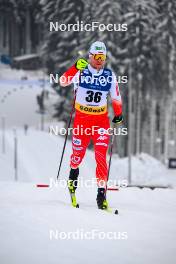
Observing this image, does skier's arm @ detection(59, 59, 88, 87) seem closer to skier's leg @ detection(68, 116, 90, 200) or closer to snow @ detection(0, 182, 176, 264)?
skier's leg @ detection(68, 116, 90, 200)

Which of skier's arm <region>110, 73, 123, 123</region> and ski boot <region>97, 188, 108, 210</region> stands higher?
skier's arm <region>110, 73, 123, 123</region>

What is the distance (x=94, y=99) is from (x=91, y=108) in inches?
5.1

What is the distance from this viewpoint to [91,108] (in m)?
6.92

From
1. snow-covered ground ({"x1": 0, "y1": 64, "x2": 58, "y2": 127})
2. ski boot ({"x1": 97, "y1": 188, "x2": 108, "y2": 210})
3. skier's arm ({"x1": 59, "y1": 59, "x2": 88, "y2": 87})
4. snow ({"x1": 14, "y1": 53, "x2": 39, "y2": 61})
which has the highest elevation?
skier's arm ({"x1": 59, "y1": 59, "x2": 88, "y2": 87})

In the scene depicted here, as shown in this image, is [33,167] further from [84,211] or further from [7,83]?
[7,83]

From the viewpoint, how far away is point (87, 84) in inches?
271

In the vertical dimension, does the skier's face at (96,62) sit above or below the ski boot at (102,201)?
above

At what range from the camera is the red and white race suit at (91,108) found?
6895 millimetres

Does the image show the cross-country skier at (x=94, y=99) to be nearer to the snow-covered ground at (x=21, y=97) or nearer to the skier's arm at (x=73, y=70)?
the skier's arm at (x=73, y=70)

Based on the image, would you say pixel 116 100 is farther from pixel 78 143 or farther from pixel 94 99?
pixel 78 143

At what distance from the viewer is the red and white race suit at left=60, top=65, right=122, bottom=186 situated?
22.6ft

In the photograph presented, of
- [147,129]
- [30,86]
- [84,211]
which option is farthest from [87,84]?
[30,86]

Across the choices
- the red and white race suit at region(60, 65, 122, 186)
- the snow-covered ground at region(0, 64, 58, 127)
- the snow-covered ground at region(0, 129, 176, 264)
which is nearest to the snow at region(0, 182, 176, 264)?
the snow-covered ground at region(0, 129, 176, 264)

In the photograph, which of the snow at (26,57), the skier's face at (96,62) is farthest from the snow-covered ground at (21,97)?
the skier's face at (96,62)
